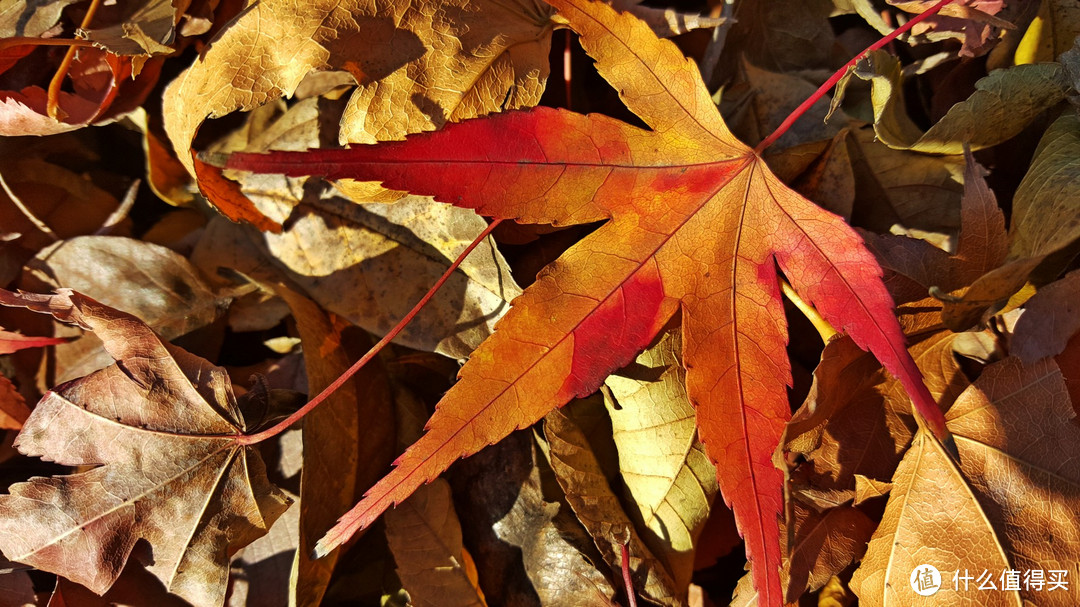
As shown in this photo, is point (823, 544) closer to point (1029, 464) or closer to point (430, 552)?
point (1029, 464)

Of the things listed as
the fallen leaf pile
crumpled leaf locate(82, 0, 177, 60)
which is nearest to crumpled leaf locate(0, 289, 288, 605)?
the fallen leaf pile

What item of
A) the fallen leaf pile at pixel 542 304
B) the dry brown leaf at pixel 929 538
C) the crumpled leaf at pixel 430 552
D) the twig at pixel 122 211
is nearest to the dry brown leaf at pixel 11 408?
the fallen leaf pile at pixel 542 304

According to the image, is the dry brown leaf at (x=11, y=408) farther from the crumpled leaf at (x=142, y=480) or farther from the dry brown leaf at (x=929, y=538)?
the dry brown leaf at (x=929, y=538)

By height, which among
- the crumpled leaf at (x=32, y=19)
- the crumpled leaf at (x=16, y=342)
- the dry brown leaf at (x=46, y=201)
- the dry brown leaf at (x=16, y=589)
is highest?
the crumpled leaf at (x=32, y=19)

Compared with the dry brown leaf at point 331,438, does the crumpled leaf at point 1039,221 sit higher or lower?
higher

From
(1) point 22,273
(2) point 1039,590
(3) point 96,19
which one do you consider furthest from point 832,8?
(1) point 22,273

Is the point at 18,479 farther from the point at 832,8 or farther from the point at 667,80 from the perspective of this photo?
the point at 832,8

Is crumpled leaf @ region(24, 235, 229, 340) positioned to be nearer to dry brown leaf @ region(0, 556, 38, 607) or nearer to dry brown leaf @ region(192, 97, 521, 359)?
dry brown leaf @ region(192, 97, 521, 359)

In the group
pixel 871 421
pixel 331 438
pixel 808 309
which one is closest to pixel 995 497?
pixel 871 421

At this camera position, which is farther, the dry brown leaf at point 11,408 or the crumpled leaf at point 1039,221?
the dry brown leaf at point 11,408
